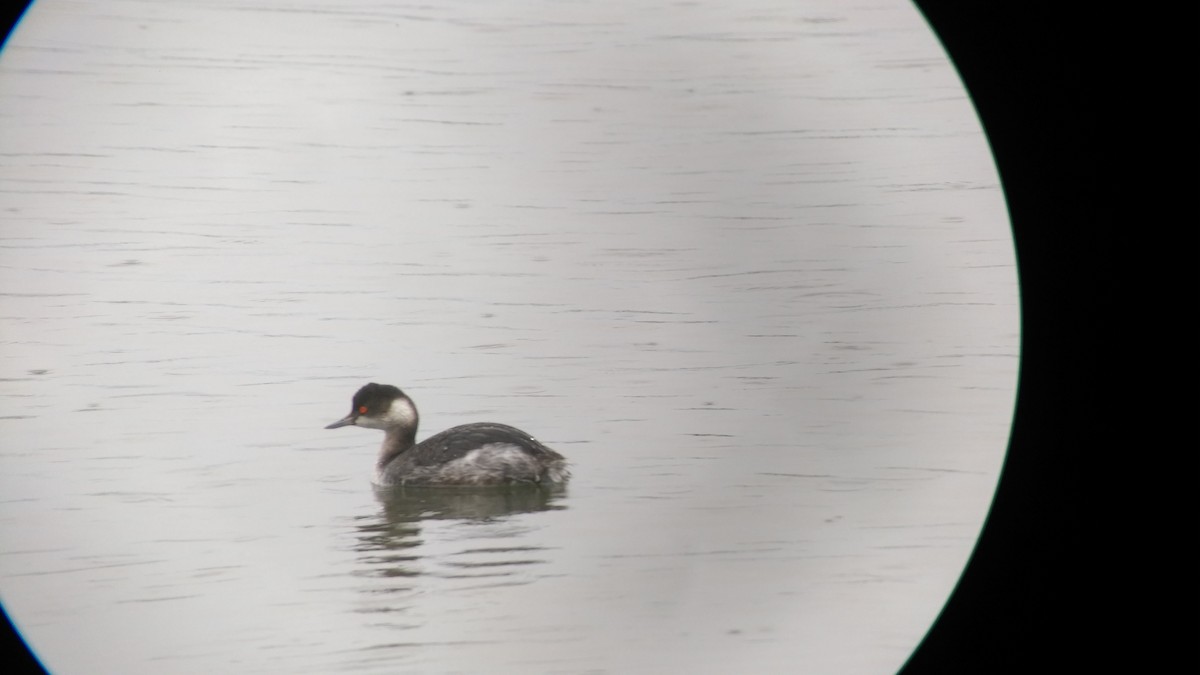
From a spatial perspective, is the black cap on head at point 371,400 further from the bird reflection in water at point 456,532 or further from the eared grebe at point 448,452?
the bird reflection in water at point 456,532

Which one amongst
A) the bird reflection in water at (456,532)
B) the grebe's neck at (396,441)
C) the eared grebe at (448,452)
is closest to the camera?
the bird reflection in water at (456,532)

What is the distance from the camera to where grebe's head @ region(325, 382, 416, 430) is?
5008 millimetres

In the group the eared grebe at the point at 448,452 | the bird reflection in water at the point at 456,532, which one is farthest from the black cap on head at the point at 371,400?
the bird reflection in water at the point at 456,532

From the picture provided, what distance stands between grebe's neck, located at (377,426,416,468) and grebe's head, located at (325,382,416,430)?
18 mm

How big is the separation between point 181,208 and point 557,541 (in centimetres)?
134

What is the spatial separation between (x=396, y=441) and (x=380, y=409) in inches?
6.0

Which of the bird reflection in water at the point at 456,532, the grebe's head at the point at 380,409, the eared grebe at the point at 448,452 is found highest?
the grebe's head at the point at 380,409

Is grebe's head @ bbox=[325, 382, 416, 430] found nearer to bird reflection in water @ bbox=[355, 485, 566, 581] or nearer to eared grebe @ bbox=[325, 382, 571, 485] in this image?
eared grebe @ bbox=[325, 382, 571, 485]

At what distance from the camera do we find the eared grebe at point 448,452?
496 cm

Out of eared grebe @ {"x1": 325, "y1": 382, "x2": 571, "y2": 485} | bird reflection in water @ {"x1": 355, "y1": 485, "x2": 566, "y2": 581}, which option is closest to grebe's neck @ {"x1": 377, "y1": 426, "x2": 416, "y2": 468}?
eared grebe @ {"x1": 325, "y1": 382, "x2": 571, "y2": 485}

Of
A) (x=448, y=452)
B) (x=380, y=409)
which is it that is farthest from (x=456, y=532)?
(x=380, y=409)

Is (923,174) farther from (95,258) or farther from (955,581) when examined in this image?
(95,258)

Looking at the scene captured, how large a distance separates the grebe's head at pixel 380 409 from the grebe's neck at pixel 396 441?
0.02 metres

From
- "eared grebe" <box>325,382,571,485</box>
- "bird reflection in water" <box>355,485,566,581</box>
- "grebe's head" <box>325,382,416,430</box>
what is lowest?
"bird reflection in water" <box>355,485,566,581</box>
